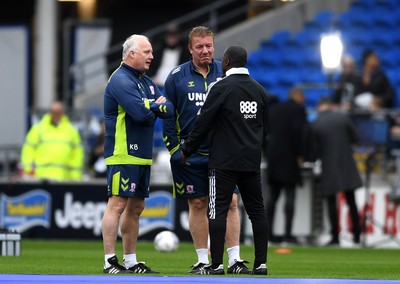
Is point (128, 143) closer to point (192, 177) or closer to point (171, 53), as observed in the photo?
point (192, 177)

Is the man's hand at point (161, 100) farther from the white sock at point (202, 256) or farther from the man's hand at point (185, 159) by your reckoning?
the white sock at point (202, 256)

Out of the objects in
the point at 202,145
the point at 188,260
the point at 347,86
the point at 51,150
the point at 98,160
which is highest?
the point at 347,86

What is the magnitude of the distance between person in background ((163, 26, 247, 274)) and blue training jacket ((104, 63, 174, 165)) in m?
0.33

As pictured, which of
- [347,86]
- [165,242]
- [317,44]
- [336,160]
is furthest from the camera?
[317,44]

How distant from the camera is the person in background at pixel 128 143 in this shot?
12.1m

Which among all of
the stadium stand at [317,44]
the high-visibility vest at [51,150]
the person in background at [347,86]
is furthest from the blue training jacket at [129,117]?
the stadium stand at [317,44]

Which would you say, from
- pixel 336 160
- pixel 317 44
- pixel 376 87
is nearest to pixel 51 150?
pixel 336 160

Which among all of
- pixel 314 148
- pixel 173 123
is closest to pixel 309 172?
pixel 314 148

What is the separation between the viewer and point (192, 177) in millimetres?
12523

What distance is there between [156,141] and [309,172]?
12.3ft

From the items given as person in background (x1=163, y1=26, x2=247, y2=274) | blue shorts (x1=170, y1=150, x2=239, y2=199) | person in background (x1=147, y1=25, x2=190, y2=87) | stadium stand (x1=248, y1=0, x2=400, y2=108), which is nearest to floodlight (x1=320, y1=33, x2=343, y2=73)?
stadium stand (x1=248, y1=0, x2=400, y2=108)

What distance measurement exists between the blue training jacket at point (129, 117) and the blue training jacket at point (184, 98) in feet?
1.01

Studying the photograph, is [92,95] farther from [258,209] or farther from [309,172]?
[258,209]

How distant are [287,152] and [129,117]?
8230 millimetres
